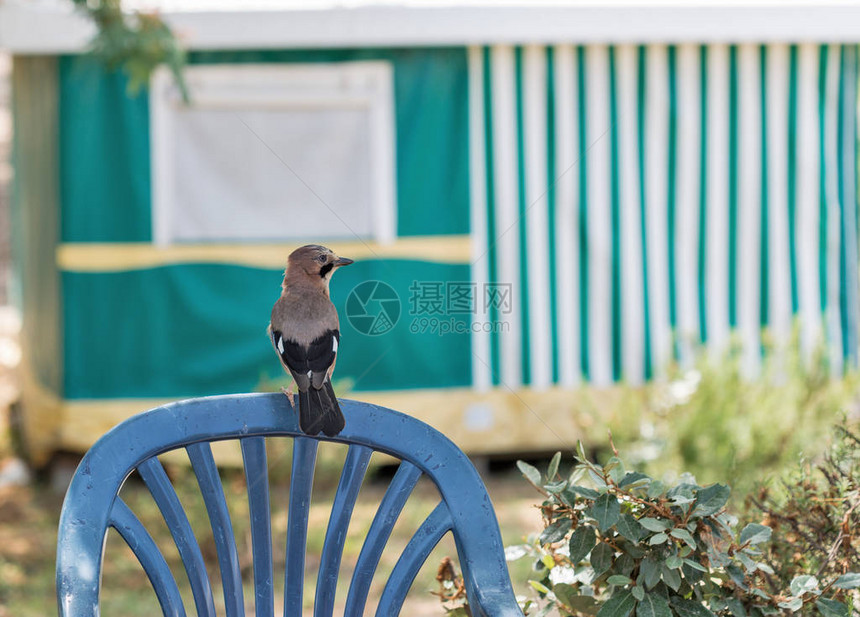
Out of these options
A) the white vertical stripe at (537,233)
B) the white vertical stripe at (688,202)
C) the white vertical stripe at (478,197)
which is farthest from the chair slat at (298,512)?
the white vertical stripe at (688,202)

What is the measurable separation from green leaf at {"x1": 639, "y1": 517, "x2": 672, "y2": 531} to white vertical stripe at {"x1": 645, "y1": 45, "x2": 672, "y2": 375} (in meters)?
4.31

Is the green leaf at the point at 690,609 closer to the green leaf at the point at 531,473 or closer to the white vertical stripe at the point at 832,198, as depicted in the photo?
the green leaf at the point at 531,473

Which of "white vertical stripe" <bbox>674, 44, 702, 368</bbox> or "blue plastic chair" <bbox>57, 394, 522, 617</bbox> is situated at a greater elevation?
"white vertical stripe" <bbox>674, 44, 702, 368</bbox>

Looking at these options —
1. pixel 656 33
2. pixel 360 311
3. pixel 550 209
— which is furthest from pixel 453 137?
pixel 360 311

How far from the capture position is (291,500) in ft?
6.18

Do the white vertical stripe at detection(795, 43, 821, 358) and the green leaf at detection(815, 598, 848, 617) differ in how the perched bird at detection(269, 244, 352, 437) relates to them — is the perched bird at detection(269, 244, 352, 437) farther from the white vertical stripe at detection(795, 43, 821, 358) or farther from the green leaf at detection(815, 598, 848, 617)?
the white vertical stripe at detection(795, 43, 821, 358)

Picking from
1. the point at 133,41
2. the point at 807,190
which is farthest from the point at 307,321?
the point at 807,190

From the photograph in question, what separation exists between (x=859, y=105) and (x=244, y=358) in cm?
425

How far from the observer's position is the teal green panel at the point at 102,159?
5.68 meters

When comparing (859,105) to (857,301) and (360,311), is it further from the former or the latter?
(360,311)

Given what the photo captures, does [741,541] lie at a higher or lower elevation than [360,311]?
lower

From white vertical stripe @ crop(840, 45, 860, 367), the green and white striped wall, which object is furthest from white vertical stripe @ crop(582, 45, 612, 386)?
white vertical stripe @ crop(840, 45, 860, 367)

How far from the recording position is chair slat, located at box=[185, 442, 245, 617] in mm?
1854

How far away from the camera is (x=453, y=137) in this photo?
5.84 m
